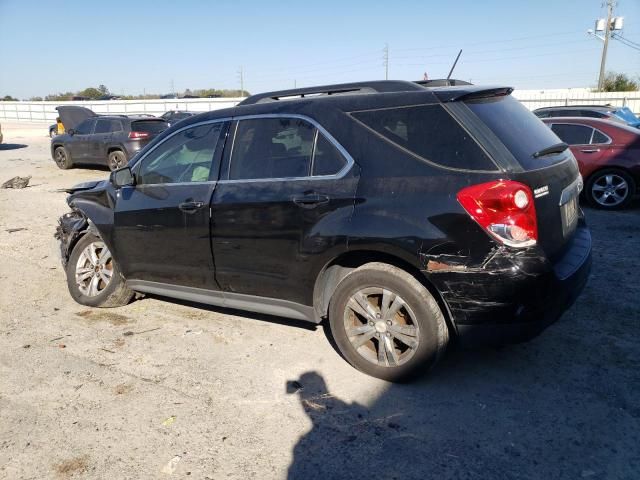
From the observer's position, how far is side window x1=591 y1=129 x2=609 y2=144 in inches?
341

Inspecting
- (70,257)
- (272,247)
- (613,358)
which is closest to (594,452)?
(613,358)

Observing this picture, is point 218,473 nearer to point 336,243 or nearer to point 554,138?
point 336,243

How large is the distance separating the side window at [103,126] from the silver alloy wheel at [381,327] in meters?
13.6

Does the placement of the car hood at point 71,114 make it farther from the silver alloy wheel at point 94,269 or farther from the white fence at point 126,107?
the silver alloy wheel at point 94,269

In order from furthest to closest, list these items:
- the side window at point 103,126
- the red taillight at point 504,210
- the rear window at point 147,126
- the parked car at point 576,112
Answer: the side window at point 103,126 → the rear window at point 147,126 → the parked car at point 576,112 → the red taillight at point 504,210

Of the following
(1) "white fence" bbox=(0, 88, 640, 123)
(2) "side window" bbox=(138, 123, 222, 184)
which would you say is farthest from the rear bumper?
(1) "white fence" bbox=(0, 88, 640, 123)

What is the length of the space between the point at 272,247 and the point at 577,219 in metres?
2.19

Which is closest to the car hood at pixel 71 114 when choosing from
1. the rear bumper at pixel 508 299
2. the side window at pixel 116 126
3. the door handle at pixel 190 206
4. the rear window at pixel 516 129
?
the side window at pixel 116 126

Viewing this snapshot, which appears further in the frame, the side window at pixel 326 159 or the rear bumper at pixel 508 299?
the side window at pixel 326 159

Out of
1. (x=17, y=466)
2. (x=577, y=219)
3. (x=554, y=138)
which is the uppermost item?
(x=554, y=138)

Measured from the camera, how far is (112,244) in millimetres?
4617

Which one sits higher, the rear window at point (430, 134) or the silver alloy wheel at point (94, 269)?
the rear window at point (430, 134)

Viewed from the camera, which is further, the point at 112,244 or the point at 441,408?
the point at 112,244

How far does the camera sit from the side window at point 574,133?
8.88m
